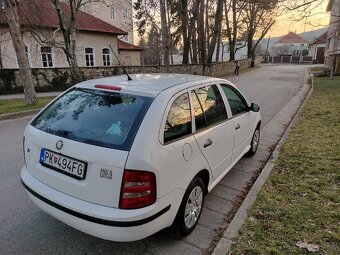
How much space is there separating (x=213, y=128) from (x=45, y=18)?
24433 millimetres

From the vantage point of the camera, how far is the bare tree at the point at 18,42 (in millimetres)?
9938

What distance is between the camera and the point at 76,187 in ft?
8.24

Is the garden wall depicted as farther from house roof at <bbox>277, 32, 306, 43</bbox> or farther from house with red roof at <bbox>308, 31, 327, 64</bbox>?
house roof at <bbox>277, 32, 306, 43</bbox>

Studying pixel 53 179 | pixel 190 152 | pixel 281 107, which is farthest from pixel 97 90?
pixel 281 107

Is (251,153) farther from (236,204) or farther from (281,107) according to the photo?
(281,107)

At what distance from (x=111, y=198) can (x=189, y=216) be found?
1108 mm

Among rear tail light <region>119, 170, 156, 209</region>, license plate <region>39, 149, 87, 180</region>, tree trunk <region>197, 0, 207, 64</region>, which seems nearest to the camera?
rear tail light <region>119, 170, 156, 209</region>

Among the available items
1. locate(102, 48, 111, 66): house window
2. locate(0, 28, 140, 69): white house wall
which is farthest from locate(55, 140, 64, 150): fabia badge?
locate(102, 48, 111, 66): house window

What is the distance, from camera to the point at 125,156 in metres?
2.34

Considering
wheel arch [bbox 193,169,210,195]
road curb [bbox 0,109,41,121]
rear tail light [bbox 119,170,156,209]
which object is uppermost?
rear tail light [bbox 119,170,156,209]

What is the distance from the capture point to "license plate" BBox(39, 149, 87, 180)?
249 centimetres

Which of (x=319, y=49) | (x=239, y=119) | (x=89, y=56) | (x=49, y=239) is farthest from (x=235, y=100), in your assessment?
(x=319, y=49)

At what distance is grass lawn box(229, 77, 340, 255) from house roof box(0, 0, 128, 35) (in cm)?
1960

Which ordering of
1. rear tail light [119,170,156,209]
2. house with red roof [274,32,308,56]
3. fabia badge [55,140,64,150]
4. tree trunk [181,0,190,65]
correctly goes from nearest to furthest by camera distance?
rear tail light [119,170,156,209], fabia badge [55,140,64,150], tree trunk [181,0,190,65], house with red roof [274,32,308,56]
